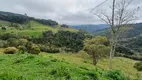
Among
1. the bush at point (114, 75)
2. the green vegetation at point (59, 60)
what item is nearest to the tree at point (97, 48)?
the green vegetation at point (59, 60)

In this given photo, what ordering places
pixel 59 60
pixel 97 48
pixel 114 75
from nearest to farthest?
pixel 114 75
pixel 59 60
pixel 97 48

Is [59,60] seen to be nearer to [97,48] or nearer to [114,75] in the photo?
[114,75]

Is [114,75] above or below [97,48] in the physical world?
above

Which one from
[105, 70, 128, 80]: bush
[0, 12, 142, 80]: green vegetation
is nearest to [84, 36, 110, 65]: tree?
[0, 12, 142, 80]: green vegetation

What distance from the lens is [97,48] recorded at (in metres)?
55.9

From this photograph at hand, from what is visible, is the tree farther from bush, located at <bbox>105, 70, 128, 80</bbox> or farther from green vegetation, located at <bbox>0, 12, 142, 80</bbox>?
bush, located at <bbox>105, 70, 128, 80</bbox>

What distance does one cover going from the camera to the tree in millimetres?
56000

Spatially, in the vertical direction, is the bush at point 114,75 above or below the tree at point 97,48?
above

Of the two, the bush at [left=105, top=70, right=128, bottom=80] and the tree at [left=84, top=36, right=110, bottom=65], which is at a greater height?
the bush at [left=105, top=70, right=128, bottom=80]

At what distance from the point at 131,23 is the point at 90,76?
69.1ft

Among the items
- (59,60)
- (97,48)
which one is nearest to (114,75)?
(59,60)

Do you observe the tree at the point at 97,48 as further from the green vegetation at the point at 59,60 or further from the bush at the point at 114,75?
the bush at the point at 114,75

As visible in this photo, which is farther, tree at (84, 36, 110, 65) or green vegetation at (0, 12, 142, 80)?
tree at (84, 36, 110, 65)

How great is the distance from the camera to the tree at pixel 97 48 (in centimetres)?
5600
